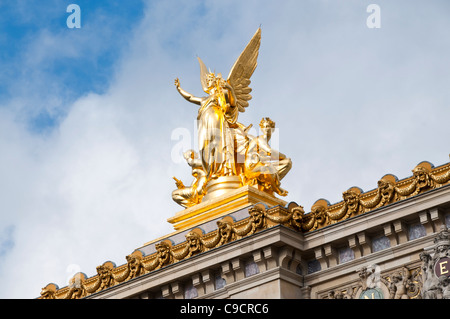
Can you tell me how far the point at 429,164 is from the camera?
25062mm

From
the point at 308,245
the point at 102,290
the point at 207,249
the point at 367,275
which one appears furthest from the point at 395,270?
the point at 102,290

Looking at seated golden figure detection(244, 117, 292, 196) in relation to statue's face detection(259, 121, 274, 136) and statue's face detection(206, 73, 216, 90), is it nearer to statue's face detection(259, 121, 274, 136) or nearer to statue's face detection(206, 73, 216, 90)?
statue's face detection(259, 121, 274, 136)

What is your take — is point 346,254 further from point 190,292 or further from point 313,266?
point 190,292

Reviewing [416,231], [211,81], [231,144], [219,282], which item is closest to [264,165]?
[231,144]

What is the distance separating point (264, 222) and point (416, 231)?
140 inches

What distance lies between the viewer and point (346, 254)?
84.4 feet

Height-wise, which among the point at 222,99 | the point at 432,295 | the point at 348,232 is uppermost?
the point at 222,99

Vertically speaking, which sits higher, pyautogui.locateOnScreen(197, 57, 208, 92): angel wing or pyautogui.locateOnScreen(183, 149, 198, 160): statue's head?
pyautogui.locateOnScreen(197, 57, 208, 92): angel wing

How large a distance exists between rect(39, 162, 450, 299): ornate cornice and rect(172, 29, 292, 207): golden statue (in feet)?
10.9

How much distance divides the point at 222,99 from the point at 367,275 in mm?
8799

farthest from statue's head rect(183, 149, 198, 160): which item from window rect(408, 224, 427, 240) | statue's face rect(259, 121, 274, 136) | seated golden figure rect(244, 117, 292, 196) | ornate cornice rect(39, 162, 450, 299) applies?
window rect(408, 224, 427, 240)

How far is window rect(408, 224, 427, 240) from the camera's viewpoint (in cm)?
2470
